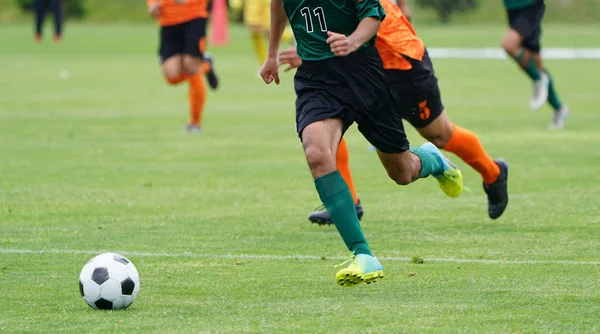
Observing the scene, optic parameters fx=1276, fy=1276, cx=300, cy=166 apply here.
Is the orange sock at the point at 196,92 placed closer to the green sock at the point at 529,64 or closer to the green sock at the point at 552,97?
the green sock at the point at 529,64

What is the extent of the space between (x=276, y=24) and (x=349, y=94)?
0.65 m

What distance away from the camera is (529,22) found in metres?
14.6

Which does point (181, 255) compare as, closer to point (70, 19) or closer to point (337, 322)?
point (337, 322)

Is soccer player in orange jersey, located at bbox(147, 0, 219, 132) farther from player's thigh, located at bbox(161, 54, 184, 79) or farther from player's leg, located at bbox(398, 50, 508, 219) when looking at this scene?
player's leg, located at bbox(398, 50, 508, 219)

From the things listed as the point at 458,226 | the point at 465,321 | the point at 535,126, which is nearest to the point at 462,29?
the point at 535,126

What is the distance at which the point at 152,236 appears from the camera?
7988mm

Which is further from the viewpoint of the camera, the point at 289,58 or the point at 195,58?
the point at 195,58

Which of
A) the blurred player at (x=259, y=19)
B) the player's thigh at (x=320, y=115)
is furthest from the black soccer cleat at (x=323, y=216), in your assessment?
the blurred player at (x=259, y=19)

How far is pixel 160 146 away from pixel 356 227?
25.6 ft

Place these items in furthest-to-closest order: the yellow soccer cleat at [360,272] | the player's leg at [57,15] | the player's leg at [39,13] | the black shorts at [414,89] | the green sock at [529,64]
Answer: the player's leg at [57,15], the player's leg at [39,13], the green sock at [529,64], the black shorts at [414,89], the yellow soccer cleat at [360,272]

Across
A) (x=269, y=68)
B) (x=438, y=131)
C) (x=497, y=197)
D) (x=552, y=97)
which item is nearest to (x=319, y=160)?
(x=269, y=68)

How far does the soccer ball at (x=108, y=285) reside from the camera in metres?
5.61

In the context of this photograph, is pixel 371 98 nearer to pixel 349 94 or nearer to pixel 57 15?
pixel 349 94

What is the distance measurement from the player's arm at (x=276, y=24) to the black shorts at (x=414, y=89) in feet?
4.48
